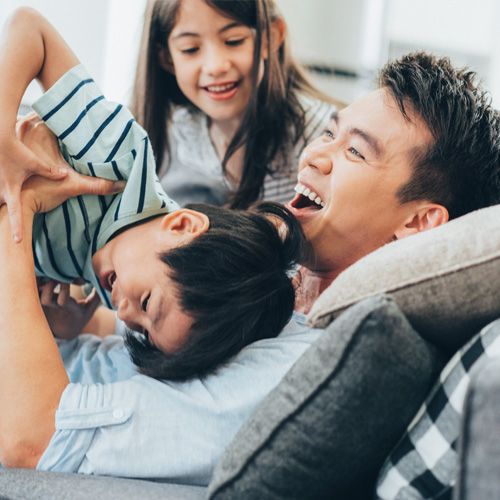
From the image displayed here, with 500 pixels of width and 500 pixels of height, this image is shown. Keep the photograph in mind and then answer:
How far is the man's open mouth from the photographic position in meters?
1.25

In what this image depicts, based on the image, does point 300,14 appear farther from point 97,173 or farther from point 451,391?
point 451,391

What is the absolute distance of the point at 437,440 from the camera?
66 centimetres

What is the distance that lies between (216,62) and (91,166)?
0.69 meters

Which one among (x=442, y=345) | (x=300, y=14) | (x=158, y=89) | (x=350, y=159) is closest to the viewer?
(x=442, y=345)

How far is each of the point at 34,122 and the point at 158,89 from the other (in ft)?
2.59

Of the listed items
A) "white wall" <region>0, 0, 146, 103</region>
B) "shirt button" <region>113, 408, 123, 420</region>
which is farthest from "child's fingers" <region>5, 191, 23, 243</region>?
"white wall" <region>0, 0, 146, 103</region>

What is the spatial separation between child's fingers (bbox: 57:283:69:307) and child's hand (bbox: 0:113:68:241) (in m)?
0.25

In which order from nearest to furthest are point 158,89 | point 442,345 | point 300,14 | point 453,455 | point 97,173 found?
A: point 453,455, point 442,345, point 97,173, point 158,89, point 300,14

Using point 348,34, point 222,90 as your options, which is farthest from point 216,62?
point 348,34

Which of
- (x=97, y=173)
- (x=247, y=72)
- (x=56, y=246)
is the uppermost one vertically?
(x=247, y=72)

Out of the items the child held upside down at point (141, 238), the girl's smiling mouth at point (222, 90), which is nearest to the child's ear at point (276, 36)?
the girl's smiling mouth at point (222, 90)

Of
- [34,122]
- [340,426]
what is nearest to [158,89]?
[34,122]

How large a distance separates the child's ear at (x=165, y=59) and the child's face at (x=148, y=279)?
85 centimetres

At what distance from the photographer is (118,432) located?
32.9 inches
